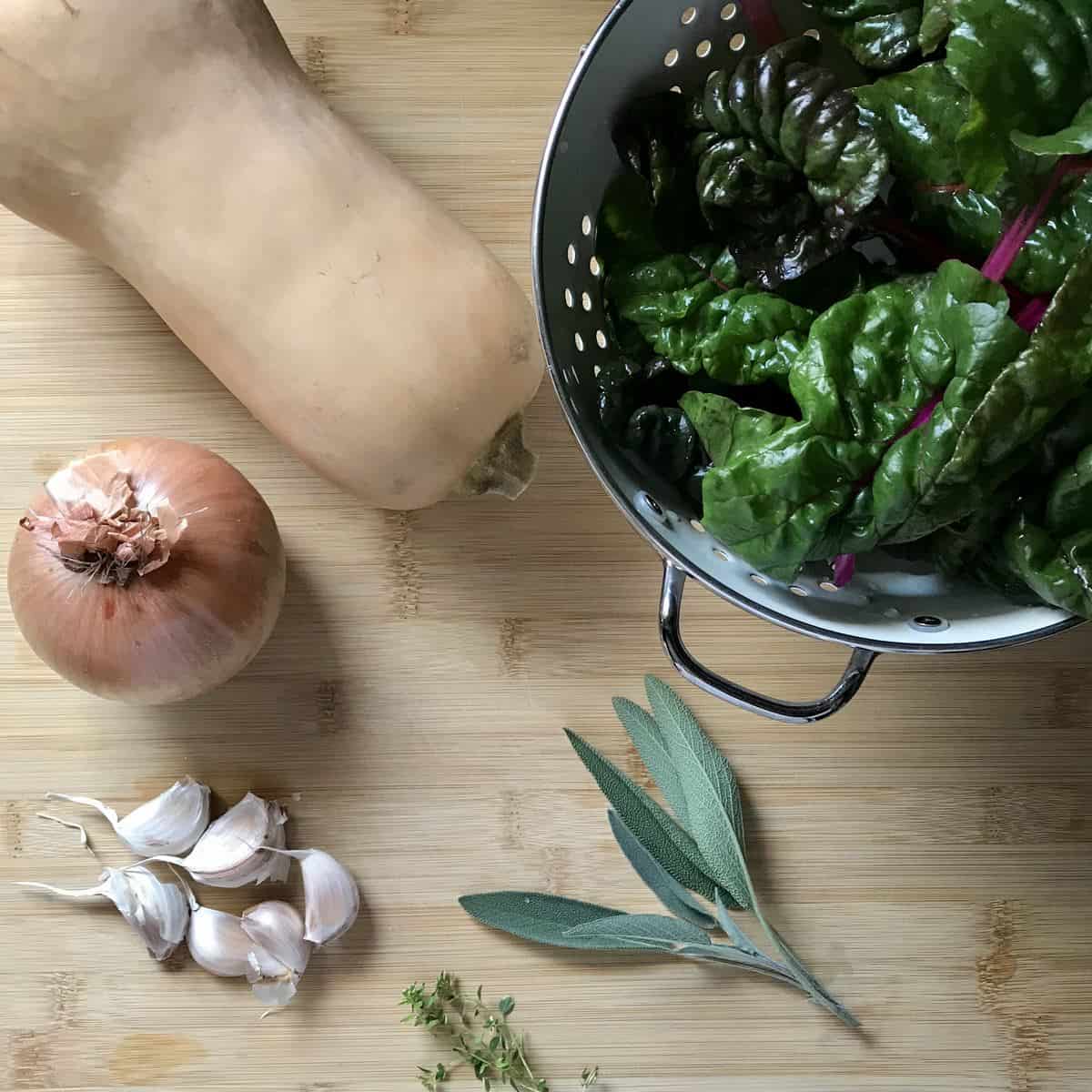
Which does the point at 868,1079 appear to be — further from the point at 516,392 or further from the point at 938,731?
the point at 516,392

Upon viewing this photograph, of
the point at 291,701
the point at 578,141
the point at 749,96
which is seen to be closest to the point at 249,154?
the point at 578,141

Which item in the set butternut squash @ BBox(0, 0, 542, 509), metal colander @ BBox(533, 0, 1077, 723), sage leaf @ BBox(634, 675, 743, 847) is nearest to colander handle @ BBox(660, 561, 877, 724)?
metal colander @ BBox(533, 0, 1077, 723)

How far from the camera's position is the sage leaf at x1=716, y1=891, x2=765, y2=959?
971mm

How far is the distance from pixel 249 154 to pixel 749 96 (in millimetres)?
352

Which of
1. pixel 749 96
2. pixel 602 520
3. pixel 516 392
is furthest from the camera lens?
pixel 602 520

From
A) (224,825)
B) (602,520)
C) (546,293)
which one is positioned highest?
(546,293)

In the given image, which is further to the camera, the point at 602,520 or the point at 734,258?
the point at 602,520

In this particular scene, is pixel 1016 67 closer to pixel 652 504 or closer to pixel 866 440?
pixel 866 440

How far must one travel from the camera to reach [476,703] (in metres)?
1.02

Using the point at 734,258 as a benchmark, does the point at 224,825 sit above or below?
below

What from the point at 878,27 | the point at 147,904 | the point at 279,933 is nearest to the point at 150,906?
the point at 147,904

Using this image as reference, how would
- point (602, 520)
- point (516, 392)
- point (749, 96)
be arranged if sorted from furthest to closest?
A: point (602, 520) < point (516, 392) < point (749, 96)

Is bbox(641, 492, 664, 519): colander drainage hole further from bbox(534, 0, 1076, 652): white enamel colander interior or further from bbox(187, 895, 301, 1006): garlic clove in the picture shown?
bbox(187, 895, 301, 1006): garlic clove

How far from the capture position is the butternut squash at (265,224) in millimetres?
822
